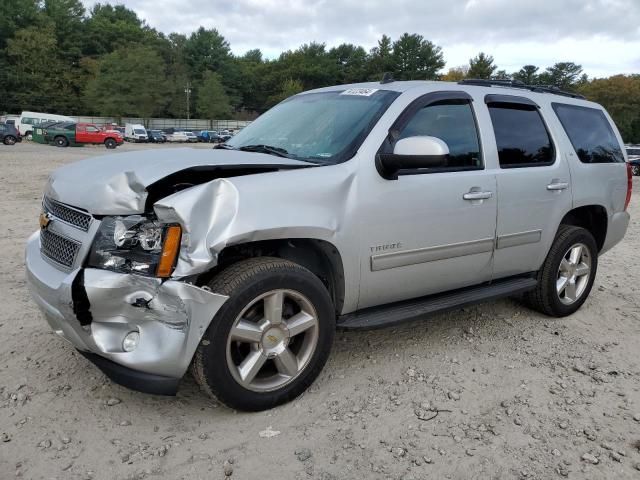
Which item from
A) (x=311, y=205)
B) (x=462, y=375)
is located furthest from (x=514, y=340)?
(x=311, y=205)

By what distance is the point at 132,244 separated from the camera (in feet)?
8.60

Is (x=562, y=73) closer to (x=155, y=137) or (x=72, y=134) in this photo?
(x=155, y=137)

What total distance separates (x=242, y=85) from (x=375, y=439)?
344ft

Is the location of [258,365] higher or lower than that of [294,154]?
lower

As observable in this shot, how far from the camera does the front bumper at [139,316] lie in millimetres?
2545

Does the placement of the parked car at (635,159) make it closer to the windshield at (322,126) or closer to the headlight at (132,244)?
the windshield at (322,126)

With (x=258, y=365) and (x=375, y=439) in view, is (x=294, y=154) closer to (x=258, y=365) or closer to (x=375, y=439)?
(x=258, y=365)

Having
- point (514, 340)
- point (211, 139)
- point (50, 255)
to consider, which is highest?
point (50, 255)

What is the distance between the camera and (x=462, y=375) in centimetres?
350

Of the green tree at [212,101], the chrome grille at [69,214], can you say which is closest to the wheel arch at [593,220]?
the chrome grille at [69,214]

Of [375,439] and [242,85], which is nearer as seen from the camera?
[375,439]

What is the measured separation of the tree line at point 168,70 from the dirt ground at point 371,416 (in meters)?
69.0

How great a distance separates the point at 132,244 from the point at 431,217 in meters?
1.81

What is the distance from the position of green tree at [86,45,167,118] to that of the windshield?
73.7m
